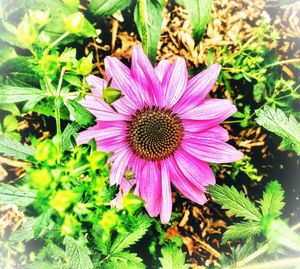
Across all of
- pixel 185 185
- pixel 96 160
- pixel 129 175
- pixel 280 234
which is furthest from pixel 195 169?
pixel 96 160

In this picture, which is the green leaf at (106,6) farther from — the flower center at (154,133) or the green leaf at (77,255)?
the green leaf at (77,255)

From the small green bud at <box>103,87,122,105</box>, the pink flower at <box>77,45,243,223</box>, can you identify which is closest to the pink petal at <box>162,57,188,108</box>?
the pink flower at <box>77,45,243,223</box>

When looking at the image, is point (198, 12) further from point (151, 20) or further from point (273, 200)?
point (273, 200)

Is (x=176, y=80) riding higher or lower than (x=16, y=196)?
higher

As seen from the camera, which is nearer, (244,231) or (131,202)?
(131,202)

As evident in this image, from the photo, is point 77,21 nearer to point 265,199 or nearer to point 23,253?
point 265,199

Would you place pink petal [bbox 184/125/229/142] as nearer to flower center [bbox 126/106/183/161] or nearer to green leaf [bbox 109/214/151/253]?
flower center [bbox 126/106/183/161]

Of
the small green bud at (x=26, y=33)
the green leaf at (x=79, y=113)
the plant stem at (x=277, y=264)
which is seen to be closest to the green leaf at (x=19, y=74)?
the green leaf at (x=79, y=113)
